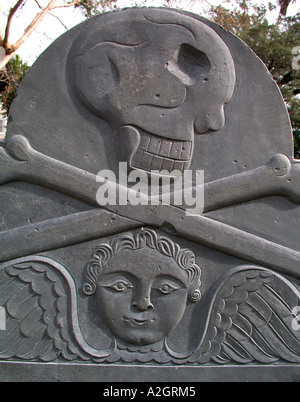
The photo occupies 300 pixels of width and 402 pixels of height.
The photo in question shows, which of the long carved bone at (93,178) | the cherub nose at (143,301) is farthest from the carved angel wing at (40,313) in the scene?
the long carved bone at (93,178)

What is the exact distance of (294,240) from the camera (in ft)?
7.10

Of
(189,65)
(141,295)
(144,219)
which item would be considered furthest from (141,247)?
(189,65)

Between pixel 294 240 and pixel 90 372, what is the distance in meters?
1.35

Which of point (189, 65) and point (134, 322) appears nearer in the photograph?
point (134, 322)

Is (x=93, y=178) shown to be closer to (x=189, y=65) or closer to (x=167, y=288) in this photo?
(x=167, y=288)

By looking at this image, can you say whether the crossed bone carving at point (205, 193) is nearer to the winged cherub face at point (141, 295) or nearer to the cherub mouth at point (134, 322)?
the winged cherub face at point (141, 295)

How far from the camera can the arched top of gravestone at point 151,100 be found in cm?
209

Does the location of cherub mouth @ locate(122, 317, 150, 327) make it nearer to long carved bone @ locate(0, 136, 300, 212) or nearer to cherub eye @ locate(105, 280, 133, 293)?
cherub eye @ locate(105, 280, 133, 293)

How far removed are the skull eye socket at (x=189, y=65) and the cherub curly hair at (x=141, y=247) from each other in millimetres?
891

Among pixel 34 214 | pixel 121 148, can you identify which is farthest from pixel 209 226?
pixel 34 214

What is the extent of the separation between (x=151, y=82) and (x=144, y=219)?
76 centimetres

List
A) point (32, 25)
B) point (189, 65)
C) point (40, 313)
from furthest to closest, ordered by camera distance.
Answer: point (32, 25)
point (189, 65)
point (40, 313)

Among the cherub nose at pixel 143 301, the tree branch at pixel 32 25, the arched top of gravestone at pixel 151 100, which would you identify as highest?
the tree branch at pixel 32 25

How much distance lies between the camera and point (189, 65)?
7.13 feet
